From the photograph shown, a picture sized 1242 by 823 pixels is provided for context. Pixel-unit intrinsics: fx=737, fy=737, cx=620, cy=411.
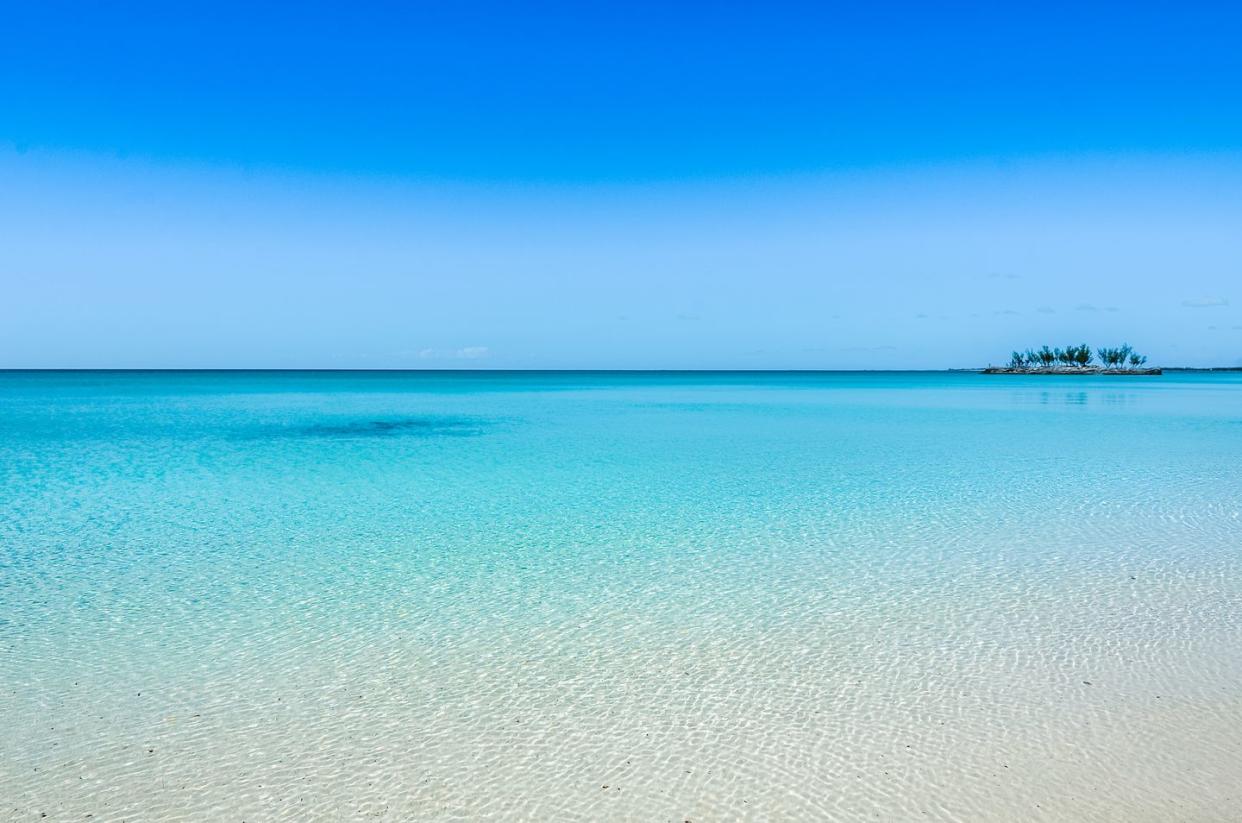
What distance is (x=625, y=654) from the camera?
16.9ft

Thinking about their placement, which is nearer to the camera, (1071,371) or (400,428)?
(400,428)

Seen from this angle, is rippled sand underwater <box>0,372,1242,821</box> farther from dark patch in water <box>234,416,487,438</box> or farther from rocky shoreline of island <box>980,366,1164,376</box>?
rocky shoreline of island <box>980,366,1164,376</box>

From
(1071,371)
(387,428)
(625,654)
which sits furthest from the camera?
(1071,371)

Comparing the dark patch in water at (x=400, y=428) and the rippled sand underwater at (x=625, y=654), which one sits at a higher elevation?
the rippled sand underwater at (x=625, y=654)

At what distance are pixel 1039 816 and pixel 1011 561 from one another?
15.3 feet

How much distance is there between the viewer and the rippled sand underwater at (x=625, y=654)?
3.54m

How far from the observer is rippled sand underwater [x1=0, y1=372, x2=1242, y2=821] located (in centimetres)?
354

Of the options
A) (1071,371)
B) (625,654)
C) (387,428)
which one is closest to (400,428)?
(387,428)

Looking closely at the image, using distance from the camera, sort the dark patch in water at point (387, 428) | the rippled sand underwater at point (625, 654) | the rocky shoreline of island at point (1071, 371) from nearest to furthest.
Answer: the rippled sand underwater at point (625, 654) < the dark patch in water at point (387, 428) < the rocky shoreline of island at point (1071, 371)

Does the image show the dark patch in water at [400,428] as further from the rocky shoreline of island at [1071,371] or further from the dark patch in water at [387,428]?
the rocky shoreline of island at [1071,371]

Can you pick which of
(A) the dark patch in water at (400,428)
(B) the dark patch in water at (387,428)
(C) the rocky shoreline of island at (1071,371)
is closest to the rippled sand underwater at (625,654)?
(B) the dark patch in water at (387,428)

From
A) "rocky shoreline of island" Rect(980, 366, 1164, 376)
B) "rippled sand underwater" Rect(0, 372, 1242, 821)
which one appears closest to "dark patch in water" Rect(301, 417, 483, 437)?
"rippled sand underwater" Rect(0, 372, 1242, 821)

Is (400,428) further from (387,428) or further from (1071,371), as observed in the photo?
(1071,371)

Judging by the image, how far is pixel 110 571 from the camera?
731 centimetres
